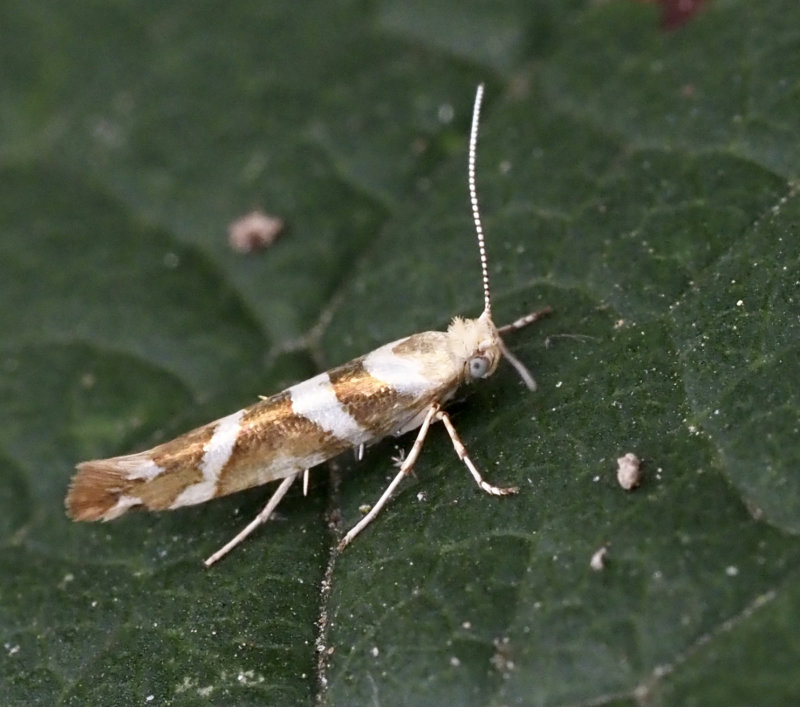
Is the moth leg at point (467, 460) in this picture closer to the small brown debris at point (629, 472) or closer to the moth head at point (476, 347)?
the moth head at point (476, 347)

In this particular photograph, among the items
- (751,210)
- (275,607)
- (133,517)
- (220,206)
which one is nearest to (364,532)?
(275,607)

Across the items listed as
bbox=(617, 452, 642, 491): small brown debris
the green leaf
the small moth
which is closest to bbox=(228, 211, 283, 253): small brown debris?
the green leaf

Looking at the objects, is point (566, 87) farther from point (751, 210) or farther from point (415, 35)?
point (751, 210)

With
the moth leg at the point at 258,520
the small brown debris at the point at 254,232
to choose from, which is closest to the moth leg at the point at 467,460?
the moth leg at the point at 258,520

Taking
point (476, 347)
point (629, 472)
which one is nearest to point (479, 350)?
point (476, 347)

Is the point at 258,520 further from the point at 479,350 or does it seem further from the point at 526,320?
the point at 526,320

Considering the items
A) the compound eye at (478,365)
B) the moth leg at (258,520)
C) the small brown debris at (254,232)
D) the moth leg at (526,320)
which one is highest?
the small brown debris at (254,232)
